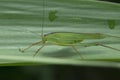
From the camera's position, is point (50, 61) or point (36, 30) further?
point (36, 30)

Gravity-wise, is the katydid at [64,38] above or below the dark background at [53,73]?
above

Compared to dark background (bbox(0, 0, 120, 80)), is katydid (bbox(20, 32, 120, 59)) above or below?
above

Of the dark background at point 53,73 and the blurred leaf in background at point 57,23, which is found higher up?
the blurred leaf in background at point 57,23

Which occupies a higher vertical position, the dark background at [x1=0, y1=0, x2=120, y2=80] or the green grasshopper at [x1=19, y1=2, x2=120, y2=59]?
the green grasshopper at [x1=19, y1=2, x2=120, y2=59]

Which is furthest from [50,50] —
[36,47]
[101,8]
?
[101,8]

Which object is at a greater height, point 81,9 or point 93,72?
point 81,9

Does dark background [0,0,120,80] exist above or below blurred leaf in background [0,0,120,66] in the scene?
below

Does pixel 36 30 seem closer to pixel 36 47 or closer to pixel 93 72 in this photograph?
pixel 36 47

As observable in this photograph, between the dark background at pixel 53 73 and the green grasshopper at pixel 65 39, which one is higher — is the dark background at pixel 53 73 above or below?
below
